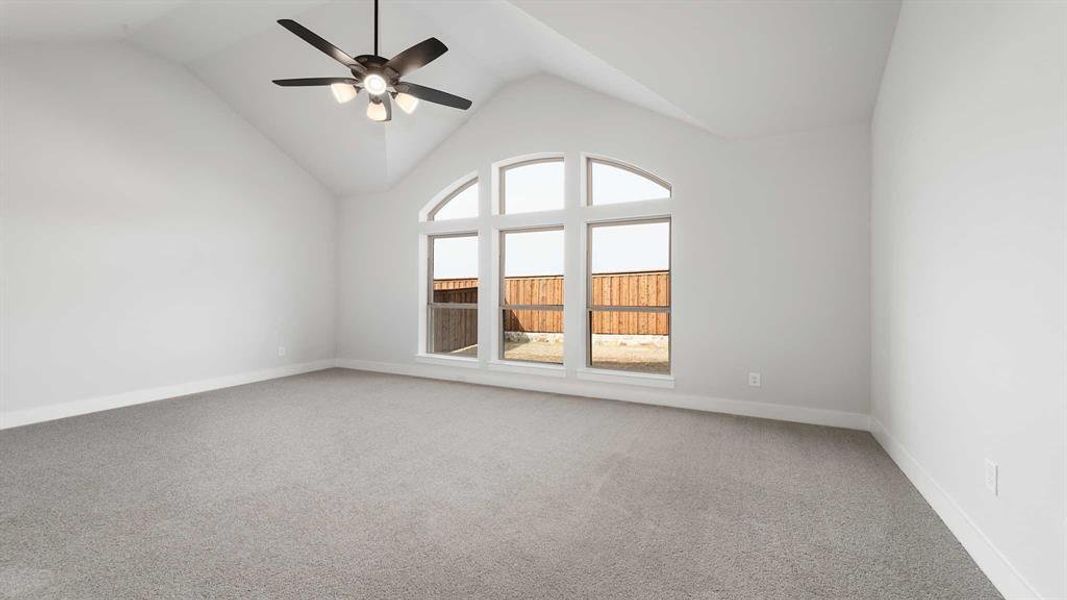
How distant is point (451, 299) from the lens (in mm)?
5934

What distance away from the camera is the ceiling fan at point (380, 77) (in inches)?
118

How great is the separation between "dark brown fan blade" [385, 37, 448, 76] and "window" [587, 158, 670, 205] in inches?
85.4

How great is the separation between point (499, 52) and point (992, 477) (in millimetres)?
4722

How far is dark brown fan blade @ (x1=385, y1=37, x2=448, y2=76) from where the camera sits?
2.95m

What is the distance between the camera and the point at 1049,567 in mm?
1341

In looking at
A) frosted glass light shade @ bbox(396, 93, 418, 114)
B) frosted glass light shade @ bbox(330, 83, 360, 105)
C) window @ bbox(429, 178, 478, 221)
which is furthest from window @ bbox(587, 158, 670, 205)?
frosted glass light shade @ bbox(330, 83, 360, 105)

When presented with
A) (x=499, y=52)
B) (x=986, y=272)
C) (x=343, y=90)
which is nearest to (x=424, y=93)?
(x=343, y=90)

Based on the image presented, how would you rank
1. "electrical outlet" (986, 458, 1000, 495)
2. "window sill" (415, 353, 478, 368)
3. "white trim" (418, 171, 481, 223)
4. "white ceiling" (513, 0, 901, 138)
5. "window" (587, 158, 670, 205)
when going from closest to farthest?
"electrical outlet" (986, 458, 1000, 495)
"white ceiling" (513, 0, 901, 138)
"window" (587, 158, 670, 205)
"window sill" (415, 353, 478, 368)
"white trim" (418, 171, 481, 223)

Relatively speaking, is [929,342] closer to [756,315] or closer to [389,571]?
[756,315]

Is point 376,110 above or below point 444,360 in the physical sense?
above

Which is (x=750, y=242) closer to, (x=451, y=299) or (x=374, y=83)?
(x=374, y=83)

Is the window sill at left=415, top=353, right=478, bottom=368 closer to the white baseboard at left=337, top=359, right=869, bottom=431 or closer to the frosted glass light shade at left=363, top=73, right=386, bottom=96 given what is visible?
the white baseboard at left=337, top=359, right=869, bottom=431

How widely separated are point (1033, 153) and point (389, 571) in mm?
2664

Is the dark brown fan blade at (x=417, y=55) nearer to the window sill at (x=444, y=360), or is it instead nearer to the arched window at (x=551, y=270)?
the arched window at (x=551, y=270)
